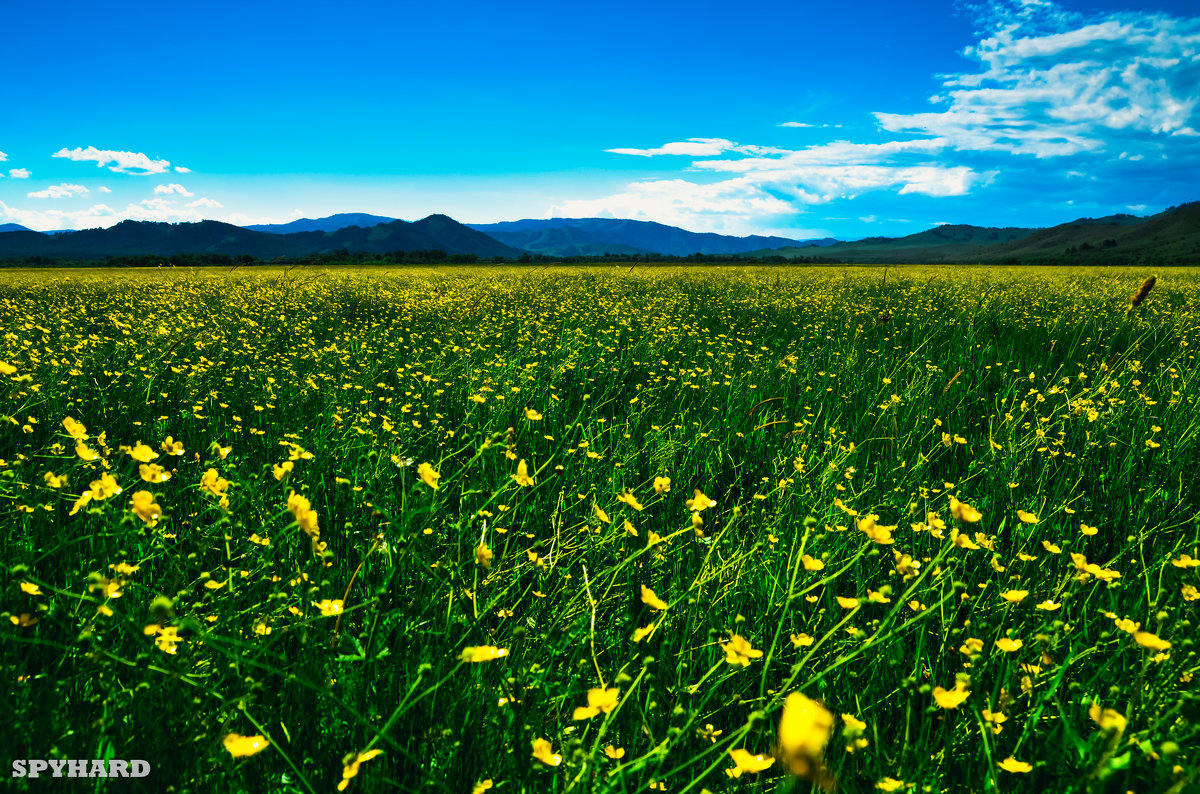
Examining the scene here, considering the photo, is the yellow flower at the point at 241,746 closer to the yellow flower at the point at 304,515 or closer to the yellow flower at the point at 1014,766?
the yellow flower at the point at 304,515

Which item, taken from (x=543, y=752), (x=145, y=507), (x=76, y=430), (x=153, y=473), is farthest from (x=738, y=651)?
(x=76, y=430)

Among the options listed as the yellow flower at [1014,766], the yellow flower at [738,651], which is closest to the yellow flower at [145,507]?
the yellow flower at [738,651]

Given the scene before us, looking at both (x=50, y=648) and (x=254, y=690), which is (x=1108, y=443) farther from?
(x=50, y=648)

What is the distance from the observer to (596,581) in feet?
6.57

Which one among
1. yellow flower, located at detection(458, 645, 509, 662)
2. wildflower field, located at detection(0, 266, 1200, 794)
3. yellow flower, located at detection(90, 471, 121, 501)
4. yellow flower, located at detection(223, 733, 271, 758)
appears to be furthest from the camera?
yellow flower, located at detection(90, 471, 121, 501)

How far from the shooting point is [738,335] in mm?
7535

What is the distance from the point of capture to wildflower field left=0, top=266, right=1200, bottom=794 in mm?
1297

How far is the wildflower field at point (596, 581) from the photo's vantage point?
1.30m

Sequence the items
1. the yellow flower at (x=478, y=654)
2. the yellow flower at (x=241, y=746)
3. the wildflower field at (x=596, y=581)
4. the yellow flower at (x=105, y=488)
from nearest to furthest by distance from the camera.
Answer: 1. the yellow flower at (x=241, y=746)
2. the yellow flower at (x=478, y=654)
3. the wildflower field at (x=596, y=581)
4. the yellow flower at (x=105, y=488)

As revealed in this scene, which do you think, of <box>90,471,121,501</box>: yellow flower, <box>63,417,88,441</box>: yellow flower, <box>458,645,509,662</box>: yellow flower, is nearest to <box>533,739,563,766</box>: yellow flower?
<box>458,645,509,662</box>: yellow flower

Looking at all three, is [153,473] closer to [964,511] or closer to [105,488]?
[105,488]

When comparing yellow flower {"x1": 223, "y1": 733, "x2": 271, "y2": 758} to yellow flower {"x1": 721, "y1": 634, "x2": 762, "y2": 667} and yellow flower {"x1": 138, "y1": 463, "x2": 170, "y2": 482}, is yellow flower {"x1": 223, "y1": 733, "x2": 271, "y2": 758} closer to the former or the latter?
yellow flower {"x1": 138, "y1": 463, "x2": 170, "y2": 482}

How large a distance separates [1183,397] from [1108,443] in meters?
1.25

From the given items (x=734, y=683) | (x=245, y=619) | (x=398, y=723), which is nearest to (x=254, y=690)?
(x=398, y=723)
